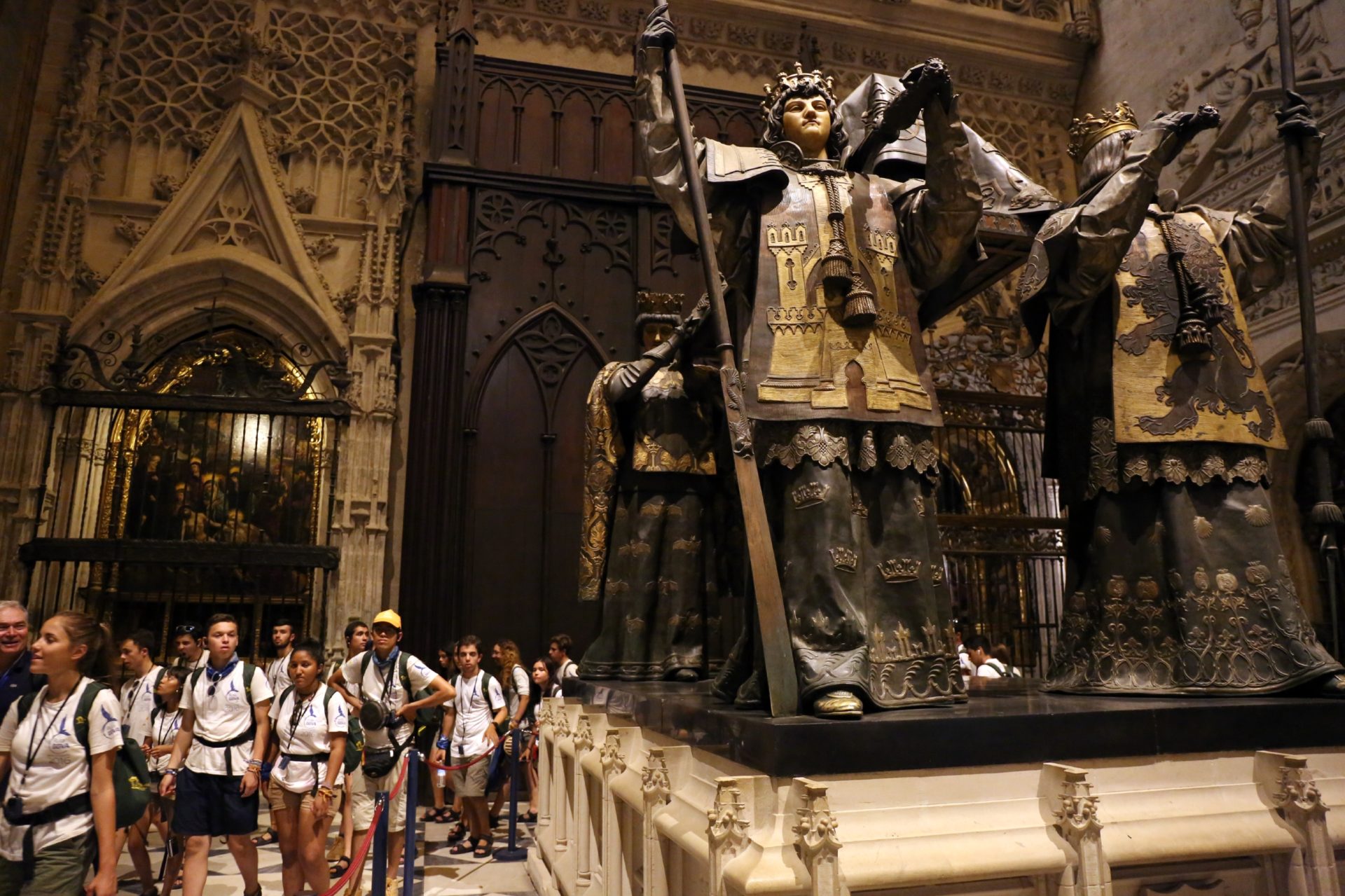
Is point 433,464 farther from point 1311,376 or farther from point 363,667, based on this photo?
point 1311,376

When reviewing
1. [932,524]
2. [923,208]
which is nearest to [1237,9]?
[923,208]

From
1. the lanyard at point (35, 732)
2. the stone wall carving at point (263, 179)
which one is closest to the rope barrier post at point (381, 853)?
the lanyard at point (35, 732)

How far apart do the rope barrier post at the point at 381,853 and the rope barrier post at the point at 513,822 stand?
2295 millimetres

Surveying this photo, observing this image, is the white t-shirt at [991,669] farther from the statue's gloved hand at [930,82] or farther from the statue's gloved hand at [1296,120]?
the statue's gloved hand at [930,82]

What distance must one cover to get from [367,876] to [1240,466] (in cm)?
505

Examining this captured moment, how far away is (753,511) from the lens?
255 cm

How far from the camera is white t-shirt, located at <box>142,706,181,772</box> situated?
5.38 metres

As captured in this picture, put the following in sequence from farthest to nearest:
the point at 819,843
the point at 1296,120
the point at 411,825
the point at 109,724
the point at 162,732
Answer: the point at 162,732
the point at 411,825
the point at 1296,120
the point at 109,724
the point at 819,843

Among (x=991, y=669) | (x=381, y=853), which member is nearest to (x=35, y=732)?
(x=381, y=853)

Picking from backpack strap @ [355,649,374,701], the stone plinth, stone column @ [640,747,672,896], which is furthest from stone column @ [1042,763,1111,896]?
backpack strap @ [355,649,374,701]

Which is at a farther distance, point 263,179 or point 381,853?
point 263,179

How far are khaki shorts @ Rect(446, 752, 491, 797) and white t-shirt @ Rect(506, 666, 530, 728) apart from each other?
78 cm

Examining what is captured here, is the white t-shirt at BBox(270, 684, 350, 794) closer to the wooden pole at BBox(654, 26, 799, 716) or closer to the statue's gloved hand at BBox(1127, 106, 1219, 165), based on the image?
the wooden pole at BBox(654, 26, 799, 716)

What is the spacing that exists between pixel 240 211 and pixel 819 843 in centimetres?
982
